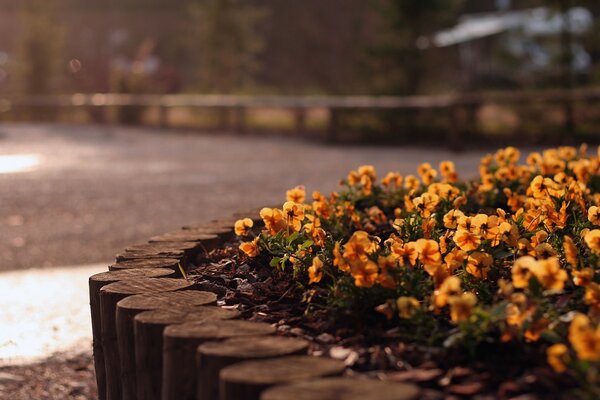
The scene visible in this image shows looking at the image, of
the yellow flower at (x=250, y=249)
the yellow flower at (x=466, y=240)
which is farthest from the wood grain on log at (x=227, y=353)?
the yellow flower at (x=250, y=249)

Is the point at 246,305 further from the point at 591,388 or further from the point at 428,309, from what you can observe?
the point at 591,388

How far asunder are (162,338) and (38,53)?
87.5 ft

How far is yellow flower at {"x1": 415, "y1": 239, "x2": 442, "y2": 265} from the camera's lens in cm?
265

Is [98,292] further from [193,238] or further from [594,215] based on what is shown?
[594,215]

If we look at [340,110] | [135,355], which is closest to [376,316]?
[135,355]

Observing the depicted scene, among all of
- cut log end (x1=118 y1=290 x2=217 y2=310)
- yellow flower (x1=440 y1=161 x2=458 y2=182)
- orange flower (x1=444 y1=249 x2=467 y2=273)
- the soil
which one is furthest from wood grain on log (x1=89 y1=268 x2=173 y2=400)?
yellow flower (x1=440 y1=161 x2=458 y2=182)

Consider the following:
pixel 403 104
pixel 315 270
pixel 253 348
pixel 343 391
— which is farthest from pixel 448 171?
pixel 403 104

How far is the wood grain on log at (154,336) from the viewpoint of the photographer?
2.50 metres

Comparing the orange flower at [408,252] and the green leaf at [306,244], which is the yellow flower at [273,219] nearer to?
the green leaf at [306,244]

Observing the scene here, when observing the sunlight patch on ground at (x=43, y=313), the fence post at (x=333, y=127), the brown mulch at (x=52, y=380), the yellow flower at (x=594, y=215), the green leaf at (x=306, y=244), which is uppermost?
the fence post at (x=333, y=127)

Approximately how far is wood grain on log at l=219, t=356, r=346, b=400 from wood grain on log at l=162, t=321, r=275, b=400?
20cm

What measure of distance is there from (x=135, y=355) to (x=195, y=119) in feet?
59.2

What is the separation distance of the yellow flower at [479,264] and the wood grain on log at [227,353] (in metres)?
0.69

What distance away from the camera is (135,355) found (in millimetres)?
2652
